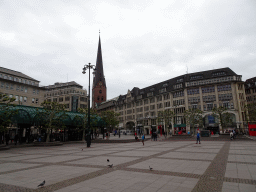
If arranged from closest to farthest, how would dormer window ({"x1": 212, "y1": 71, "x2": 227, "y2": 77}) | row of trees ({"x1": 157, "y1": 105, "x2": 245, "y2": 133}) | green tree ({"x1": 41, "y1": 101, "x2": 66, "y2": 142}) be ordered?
1. green tree ({"x1": 41, "y1": 101, "x2": 66, "y2": 142})
2. row of trees ({"x1": 157, "y1": 105, "x2": 245, "y2": 133})
3. dormer window ({"x1": 212, "y1": 71, "x2": 227, "y2": 77})

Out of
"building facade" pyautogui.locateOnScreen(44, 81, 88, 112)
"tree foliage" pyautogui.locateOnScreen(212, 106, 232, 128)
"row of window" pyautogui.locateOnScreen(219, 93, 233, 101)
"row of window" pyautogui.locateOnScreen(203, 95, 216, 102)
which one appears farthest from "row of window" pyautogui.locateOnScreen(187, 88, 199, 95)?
"building facade" pyautogui.locateOnScreen(44, 81, 88, 112)

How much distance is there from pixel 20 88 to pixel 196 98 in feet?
200

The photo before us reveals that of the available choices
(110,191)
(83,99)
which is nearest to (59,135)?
(110,191)

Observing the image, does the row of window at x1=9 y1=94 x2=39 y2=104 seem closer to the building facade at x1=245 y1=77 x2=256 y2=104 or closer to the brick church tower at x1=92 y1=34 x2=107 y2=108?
the brick church tower at x1=92 y1=34 x2=107 y2=108

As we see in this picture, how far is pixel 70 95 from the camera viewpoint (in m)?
101

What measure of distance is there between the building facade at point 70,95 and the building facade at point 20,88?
28.7m

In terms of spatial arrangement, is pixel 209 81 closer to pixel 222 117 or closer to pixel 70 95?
pixel 222 117

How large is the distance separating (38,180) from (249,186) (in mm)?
8154

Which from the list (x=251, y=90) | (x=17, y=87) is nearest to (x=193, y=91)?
(x=251, y=90)

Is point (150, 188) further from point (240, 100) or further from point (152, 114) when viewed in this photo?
point (152, 114)

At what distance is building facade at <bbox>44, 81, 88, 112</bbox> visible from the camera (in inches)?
3927

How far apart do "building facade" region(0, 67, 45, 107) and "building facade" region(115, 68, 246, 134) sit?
43.8 meters

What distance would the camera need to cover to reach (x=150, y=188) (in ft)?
21.2

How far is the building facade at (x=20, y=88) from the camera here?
60062mm
